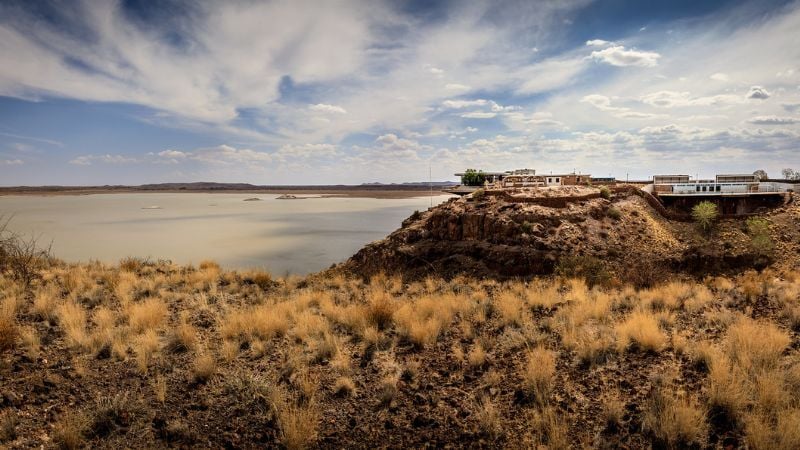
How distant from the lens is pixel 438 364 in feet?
19.8

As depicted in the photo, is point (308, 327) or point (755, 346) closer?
point (755, 346)

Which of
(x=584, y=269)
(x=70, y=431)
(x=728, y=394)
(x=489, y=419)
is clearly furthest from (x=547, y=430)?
(x=584, y=269)

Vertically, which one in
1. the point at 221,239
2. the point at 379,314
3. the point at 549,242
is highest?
the point at 379,314

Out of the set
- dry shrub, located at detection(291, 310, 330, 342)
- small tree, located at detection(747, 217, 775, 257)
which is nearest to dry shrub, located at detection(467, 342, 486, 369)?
dry shrub, located at detection(291, 310, 330, 342)

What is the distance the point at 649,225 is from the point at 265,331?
23086mm

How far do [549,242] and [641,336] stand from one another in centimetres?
1524

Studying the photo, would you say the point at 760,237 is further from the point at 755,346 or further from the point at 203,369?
the point at 203,369

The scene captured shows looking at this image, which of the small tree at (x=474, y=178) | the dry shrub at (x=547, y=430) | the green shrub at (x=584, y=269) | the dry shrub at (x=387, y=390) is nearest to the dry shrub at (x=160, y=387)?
the dry shrub at (x=387, y=390)

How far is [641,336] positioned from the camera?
606 centimetres

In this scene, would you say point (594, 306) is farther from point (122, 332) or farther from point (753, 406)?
point (122, 332)

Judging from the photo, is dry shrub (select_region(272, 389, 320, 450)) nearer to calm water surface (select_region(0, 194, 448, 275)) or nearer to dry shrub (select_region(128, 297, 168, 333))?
dry shrub (select_region(128, 297, 168, 333))

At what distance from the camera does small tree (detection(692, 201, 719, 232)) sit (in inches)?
914

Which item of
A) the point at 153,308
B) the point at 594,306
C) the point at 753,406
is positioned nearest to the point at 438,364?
the point at 753,406

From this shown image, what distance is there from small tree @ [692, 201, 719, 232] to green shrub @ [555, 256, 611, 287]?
8.51 m
